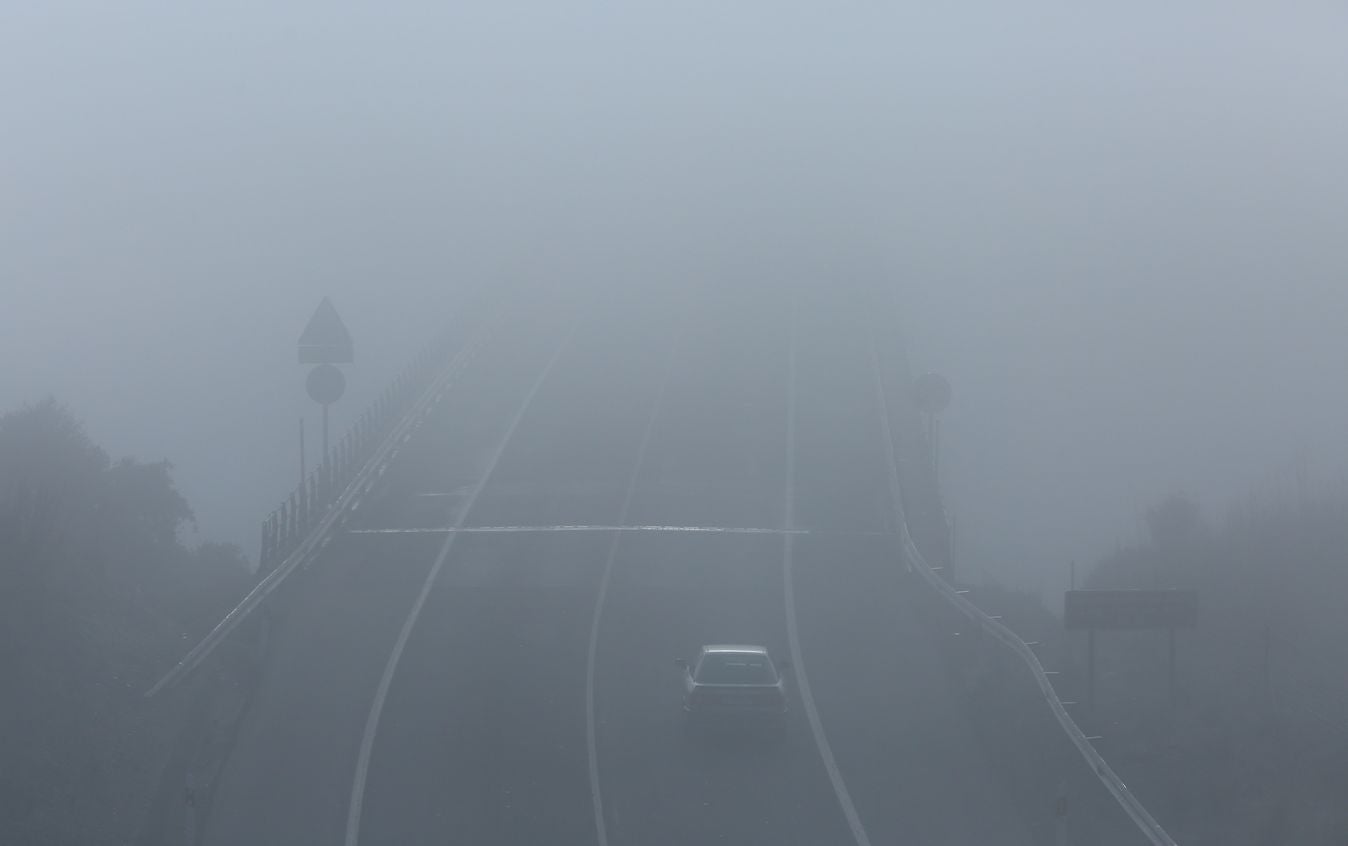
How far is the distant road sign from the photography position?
2342cm

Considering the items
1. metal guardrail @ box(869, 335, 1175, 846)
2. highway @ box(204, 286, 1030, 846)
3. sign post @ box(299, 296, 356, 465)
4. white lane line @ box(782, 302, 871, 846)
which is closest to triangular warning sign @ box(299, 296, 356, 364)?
sign post @ box(299, 296, 356, 465)

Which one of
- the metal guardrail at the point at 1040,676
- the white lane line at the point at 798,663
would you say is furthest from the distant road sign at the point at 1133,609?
the white lane line at the point at 798,663

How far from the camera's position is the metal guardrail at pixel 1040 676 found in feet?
62.6

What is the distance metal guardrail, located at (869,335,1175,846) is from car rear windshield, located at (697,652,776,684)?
3711 mm

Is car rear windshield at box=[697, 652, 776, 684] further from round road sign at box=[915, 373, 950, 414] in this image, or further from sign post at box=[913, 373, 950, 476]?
round road sign at box=[915, 373, 950, 414]

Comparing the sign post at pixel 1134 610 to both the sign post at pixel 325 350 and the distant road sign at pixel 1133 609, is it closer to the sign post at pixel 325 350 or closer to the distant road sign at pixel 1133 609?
the distant road sign at pixel 1133 609

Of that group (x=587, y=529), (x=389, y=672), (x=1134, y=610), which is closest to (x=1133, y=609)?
(x=1134, y=610)

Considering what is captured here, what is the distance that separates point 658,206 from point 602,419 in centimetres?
4071

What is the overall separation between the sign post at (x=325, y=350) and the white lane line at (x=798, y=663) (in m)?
9.68

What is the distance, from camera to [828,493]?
38312mm

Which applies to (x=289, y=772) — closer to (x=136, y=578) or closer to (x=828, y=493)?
(x=136, y=578)

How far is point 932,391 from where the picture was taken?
127 feet

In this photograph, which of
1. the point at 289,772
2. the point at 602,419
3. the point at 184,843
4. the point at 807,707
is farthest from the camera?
the point at 602,419

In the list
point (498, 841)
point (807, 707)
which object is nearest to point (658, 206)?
point (807, 707)
